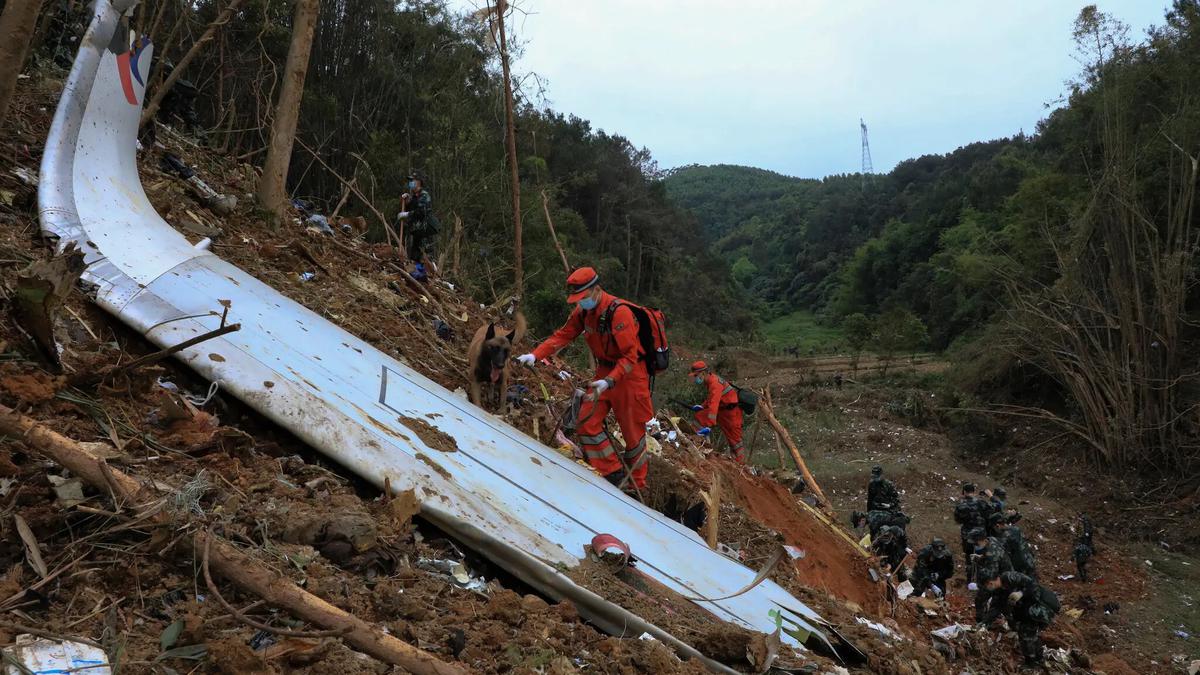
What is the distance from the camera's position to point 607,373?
5.73m

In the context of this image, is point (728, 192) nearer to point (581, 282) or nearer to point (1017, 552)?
point (1017, 552)

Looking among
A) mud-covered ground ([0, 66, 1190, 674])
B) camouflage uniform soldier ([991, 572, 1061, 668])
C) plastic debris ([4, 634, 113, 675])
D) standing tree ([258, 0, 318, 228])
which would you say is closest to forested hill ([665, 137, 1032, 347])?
camouflage uniform soldier ([991, 572, 1061, 668])

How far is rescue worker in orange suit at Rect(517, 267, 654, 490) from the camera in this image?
17.8 ft

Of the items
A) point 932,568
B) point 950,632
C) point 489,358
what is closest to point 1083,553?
point 932,568

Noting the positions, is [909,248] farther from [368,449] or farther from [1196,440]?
[368,449]

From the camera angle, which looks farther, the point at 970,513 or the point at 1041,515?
the point at 1041,515

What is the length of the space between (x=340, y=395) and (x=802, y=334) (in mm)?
49086

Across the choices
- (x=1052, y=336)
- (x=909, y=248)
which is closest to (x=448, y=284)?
(x=1052, y=336)

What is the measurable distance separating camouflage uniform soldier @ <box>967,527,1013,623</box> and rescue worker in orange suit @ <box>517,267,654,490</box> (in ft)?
10.6

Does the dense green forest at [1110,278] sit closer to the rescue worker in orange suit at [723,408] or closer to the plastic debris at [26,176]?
the rescue worker in orange suit at [723,408]

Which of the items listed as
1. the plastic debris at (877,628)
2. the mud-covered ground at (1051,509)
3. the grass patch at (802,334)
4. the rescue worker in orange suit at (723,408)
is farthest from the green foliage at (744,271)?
the plastic debris at (877,628)

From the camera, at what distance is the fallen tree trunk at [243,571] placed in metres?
2.26

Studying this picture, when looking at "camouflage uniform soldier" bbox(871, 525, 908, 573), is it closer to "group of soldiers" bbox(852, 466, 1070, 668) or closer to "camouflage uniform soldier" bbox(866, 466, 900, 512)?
"group of soldiers" bbox(852, 466, 1070, 668)

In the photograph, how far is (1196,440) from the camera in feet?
43.3
